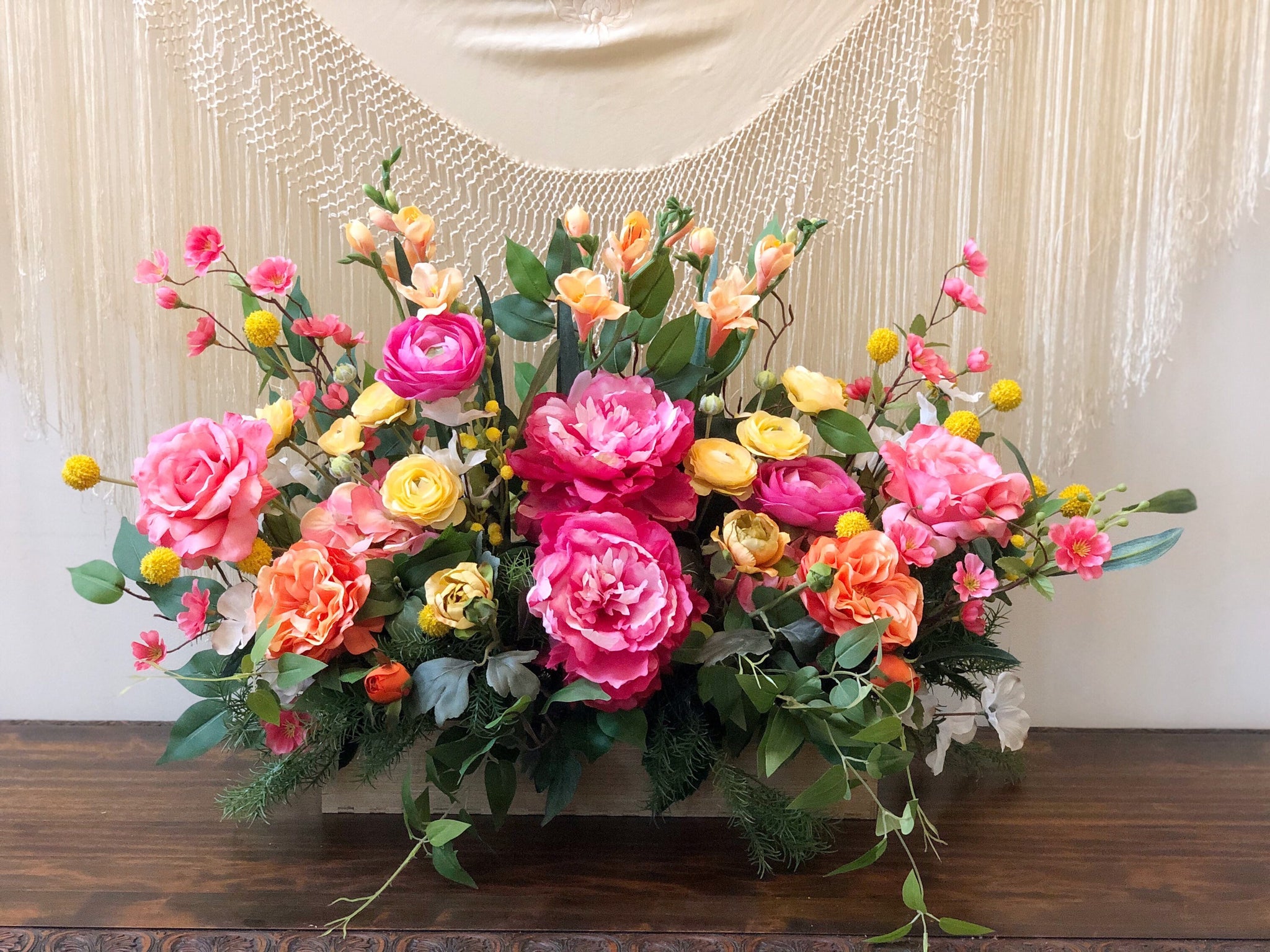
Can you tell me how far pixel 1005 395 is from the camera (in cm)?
60

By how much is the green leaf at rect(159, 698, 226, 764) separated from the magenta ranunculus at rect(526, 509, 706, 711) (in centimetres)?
23

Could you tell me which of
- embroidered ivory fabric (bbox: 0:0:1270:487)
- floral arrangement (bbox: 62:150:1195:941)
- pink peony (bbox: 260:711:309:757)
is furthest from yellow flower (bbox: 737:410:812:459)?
pink peony (bbox: 260:711:309:757)

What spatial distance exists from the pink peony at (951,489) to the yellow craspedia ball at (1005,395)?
0.06 metres

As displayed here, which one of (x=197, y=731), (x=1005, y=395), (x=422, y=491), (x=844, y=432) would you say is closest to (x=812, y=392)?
(x=844, y=432)

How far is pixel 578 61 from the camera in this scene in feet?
2.32

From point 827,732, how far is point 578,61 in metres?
0.54

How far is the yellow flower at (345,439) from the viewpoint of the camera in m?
0.56

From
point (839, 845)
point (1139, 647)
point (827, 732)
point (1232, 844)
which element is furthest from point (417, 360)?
point (1139, 647)

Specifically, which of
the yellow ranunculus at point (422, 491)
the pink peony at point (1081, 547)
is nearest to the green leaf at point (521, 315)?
the yellow ranunculus at point (422, 491)

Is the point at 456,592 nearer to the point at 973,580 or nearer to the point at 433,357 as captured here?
the point at 433,357

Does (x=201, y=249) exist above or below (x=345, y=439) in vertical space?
above

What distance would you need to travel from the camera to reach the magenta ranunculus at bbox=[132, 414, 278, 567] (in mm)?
503

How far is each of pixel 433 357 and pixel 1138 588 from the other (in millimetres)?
738

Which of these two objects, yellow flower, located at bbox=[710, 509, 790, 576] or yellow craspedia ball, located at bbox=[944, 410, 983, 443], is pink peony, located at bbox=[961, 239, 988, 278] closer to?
yellow craspedia ball, located at bbox=[944, 410, 983, 443]
